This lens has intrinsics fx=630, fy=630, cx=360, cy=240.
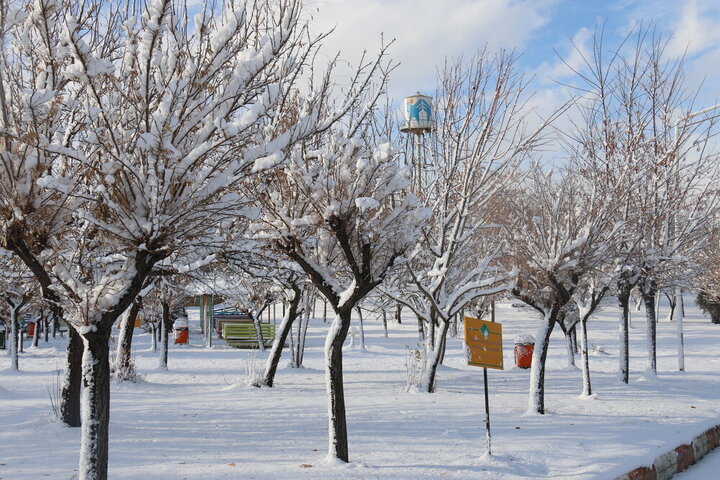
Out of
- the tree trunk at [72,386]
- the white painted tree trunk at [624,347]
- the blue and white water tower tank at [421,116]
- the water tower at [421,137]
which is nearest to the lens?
the tree trunk at [72,386]

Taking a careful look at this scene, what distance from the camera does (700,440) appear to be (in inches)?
357

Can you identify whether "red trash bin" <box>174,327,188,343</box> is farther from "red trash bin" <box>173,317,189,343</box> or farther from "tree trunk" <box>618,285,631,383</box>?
"tree trunk" <box>618,285,631,383</box>

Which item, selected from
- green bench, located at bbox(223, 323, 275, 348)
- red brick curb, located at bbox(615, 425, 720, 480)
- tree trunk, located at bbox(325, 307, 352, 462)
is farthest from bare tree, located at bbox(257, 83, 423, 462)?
green bench, located at bbox(223, 323, 275, 348)

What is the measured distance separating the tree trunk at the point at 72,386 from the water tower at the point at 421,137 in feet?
19.5

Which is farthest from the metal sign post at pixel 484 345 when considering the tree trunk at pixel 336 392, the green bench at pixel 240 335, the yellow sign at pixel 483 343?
the green bench at pixel 240 335

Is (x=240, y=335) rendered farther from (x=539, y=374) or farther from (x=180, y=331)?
(x=539, y=374)

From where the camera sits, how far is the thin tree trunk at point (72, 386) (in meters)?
8.52

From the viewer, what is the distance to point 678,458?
8070 millimetres

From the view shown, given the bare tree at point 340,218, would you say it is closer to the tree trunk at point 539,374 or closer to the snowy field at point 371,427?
the snowy field at point 371,427

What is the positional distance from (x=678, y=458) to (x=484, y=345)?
9.99 feet

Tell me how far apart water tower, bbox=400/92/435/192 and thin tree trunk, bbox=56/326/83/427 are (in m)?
5.93

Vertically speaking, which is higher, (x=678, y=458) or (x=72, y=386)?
(x=72, y=386)

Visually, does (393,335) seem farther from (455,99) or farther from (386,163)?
(386,163)

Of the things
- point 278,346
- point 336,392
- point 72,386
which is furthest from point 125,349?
point 336,392
